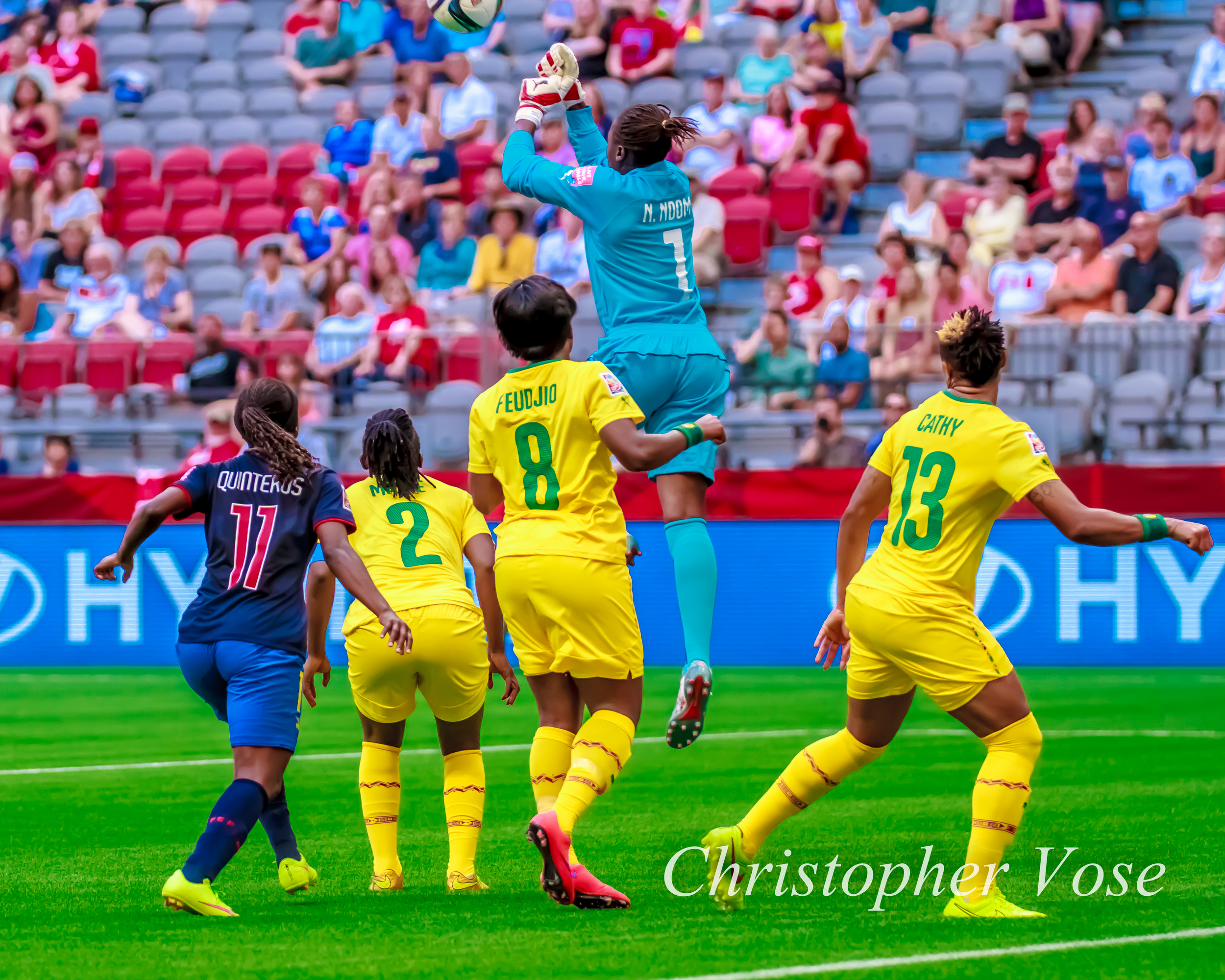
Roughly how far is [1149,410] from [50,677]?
9.71 metres

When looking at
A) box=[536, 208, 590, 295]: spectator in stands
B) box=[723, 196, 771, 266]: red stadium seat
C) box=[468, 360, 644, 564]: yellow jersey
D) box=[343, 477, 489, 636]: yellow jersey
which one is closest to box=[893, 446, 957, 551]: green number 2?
box=[468, 360, 644, 564]: yellow jersey

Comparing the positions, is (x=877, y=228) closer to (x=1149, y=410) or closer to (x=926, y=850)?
(x=1149, y=410)

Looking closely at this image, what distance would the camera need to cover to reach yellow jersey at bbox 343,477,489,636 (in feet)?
22.1

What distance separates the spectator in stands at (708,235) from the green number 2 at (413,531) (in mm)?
10775

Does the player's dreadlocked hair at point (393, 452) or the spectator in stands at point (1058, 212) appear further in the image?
the spectator in stands at point (1058, 212)

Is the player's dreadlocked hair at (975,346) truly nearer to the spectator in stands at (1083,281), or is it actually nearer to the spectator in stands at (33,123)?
the spectator in stands at (1083,281)

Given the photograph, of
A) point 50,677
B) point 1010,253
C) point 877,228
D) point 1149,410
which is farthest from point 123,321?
point 1149,410

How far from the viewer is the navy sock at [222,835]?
597cm

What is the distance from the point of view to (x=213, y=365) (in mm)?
17031

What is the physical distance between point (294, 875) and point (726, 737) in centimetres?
509

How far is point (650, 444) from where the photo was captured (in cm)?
603

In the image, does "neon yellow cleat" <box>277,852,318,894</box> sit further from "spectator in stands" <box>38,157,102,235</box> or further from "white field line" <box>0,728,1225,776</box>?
"spectator in stands" <box>38,157,102,235</box>

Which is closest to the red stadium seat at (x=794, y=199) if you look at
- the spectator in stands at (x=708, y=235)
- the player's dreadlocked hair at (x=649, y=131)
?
the spectator in stands at (x=708, y=235)

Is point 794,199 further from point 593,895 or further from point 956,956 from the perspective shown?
point 956,956
